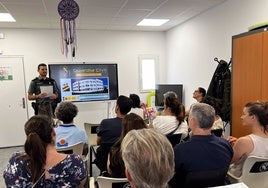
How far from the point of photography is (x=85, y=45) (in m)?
5.53

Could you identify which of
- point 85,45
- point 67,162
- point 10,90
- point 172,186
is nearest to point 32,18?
point 85,45

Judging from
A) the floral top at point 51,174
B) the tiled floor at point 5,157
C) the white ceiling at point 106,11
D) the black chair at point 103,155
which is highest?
the white ceiling at point 106,11

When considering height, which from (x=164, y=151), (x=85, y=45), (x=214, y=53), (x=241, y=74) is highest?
(x=85, y=45)

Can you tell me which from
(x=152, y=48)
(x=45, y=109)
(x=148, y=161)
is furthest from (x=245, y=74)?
(x=152, y=48)

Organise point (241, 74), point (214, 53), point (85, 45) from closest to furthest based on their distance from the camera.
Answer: point (241, 74) < point (214, 53) < point (85, 45)

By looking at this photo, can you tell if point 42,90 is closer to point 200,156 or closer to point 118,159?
point 118,159

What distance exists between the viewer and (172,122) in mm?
2596

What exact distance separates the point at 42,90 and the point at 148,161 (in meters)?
3.67

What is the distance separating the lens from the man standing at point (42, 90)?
4.09 meters

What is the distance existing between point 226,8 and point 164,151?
3.56m

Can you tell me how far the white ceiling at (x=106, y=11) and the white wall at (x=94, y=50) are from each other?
0.30 m

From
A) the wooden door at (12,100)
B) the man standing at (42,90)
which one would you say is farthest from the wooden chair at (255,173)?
the wooden door at (12,100)

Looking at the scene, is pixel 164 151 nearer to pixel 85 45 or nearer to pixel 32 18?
pixel 32 18

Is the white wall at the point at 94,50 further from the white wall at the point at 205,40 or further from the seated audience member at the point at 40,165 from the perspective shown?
the seated audience member at the point at 40,165
